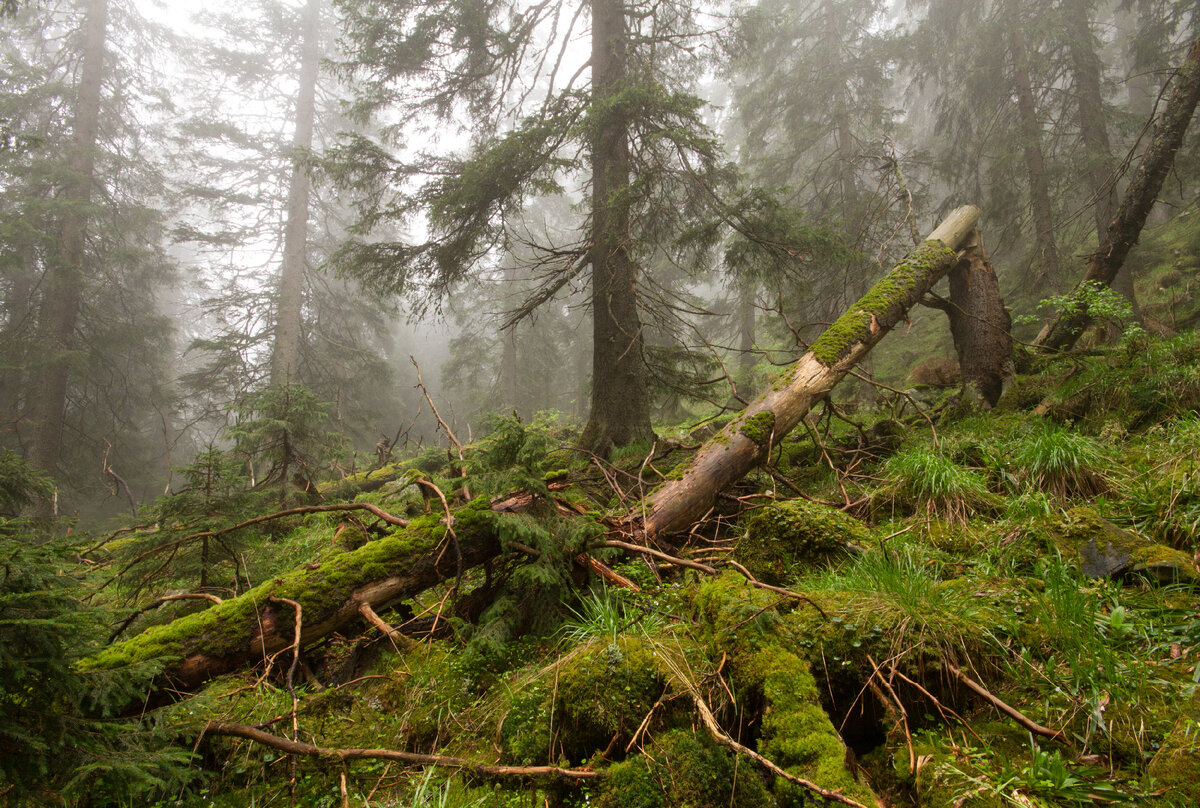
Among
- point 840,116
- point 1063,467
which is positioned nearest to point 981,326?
point 1063,467

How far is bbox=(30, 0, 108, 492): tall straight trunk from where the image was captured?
11.9 metres

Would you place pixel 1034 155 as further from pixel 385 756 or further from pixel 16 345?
pixel 16 345

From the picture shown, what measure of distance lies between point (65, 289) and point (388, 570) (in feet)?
53.4

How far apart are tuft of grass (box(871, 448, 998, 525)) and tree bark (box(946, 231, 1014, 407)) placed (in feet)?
9.89

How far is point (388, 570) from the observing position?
3.17 m

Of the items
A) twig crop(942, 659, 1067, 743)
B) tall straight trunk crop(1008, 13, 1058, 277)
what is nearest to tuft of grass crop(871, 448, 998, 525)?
twig crop(942, 659, 1067, 743)

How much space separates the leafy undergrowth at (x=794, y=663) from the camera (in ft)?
5.87

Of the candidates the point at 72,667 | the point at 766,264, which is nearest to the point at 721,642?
the point at 72,667

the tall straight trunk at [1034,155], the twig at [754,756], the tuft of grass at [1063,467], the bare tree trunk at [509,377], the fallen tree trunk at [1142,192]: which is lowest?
the twig at [754,756]

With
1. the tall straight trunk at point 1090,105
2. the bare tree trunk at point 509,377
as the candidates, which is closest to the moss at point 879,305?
the tall straight trunk at point 1090,105

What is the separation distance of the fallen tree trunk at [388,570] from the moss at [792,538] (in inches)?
30.4

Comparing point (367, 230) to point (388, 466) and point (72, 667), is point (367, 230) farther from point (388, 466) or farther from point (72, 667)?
point (72, 667)

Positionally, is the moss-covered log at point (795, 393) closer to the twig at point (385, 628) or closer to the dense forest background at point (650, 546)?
the dense forest background at point (650, 546)

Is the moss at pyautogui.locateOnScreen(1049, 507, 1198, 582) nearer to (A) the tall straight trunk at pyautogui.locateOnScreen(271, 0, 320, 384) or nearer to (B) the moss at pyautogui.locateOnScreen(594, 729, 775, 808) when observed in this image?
(B) the moss at pyautogui.locateOnScreen(594, 729, 775, 808)
